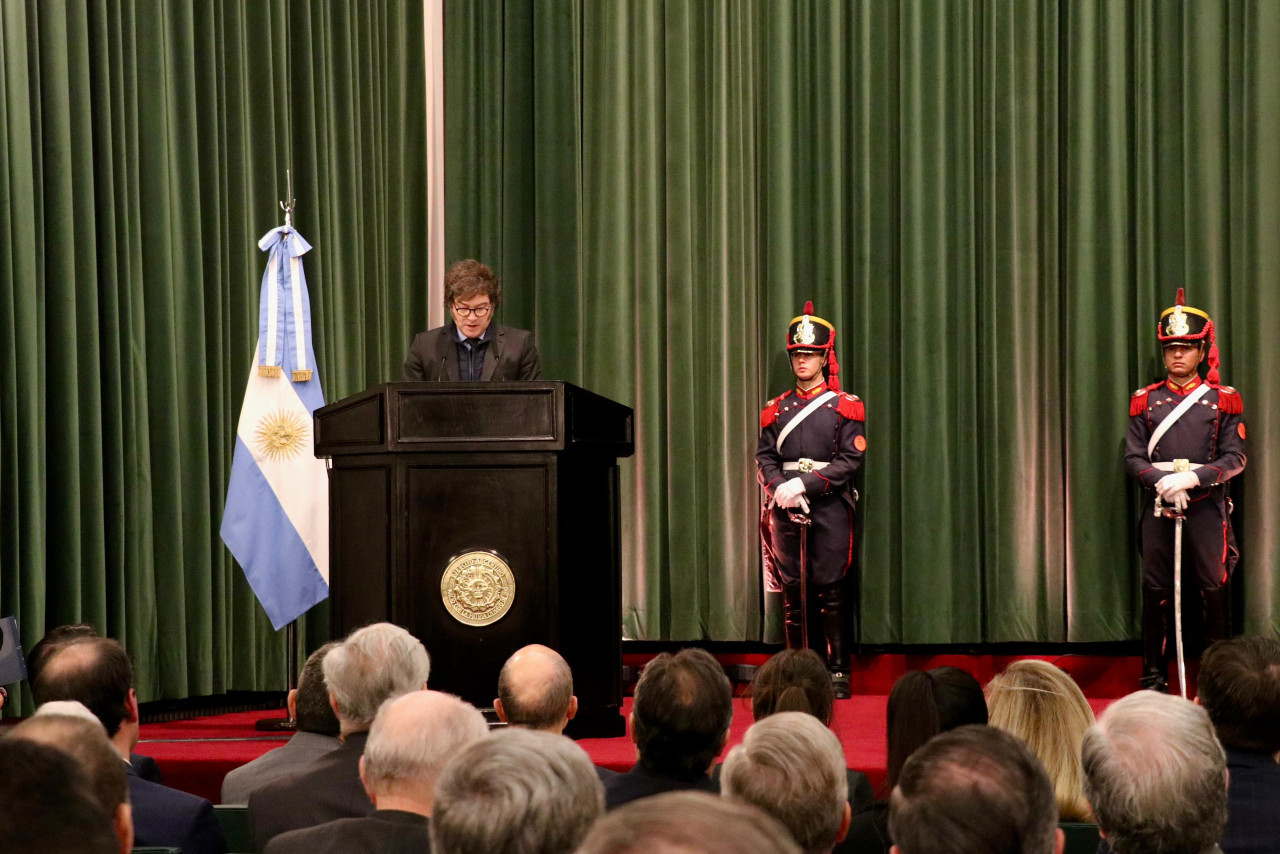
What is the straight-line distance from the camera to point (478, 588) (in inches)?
167

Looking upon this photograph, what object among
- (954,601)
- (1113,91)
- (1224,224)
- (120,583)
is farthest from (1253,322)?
(120,583)

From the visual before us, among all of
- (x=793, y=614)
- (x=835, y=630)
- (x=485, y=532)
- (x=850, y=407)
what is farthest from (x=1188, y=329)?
(x=485, y=532)

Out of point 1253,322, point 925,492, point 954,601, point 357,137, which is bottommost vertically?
point 954,601

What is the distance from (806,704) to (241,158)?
13.0 ft

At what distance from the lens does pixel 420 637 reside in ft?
13.9

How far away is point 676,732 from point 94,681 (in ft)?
3.46

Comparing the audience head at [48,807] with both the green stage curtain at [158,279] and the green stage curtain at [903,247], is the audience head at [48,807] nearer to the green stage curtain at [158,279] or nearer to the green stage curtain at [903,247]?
the green stage curtain at [158,279]

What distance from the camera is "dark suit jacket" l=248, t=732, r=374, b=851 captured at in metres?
2.46

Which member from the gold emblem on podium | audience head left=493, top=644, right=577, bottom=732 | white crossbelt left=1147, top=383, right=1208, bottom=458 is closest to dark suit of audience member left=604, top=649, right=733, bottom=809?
audience head left=493, top=644, right=577, bottom=732

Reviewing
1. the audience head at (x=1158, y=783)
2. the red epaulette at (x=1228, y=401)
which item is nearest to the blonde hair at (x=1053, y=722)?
the audience head at (x=1158, y=783)

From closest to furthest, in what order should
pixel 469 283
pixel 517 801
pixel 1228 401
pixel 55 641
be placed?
pixel 517 801, pixel 55 641, pixel 469 283, pixel 1228 401

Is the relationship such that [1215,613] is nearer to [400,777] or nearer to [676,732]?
[676,732]

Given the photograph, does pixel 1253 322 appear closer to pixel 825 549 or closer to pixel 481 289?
pixel 825 549

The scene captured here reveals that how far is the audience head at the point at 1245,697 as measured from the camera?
247cm
